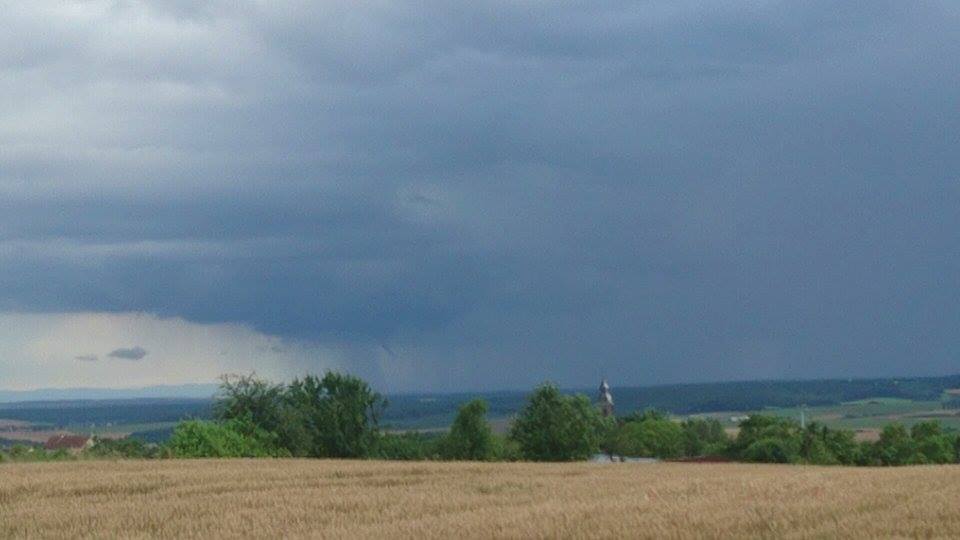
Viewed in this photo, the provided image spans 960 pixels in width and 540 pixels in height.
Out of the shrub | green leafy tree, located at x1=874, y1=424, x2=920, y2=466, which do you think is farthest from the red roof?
green leafy tree, located at x1=874, y1=424, x2=920, y2=466

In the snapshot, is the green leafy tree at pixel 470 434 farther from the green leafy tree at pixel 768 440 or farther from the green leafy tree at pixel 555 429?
the green leafy tree at pixel 768 440

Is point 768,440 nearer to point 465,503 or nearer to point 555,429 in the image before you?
point 555,429

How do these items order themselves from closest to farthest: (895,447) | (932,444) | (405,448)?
(405,448) → (895,447) → (932,444)

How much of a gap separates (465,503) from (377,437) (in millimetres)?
50122

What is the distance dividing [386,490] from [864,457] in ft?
246

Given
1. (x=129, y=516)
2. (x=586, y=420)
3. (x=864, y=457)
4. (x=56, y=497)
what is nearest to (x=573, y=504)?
(x=129, y=516)

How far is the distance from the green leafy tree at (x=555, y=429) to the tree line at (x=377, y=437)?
0.06 m

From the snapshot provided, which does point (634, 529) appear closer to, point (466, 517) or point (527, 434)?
point (466, 517)

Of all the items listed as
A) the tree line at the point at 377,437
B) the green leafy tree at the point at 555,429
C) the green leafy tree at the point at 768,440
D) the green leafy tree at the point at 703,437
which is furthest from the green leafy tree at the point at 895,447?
the green leafy tree at the point at 555,429

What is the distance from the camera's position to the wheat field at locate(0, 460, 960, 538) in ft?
69.3

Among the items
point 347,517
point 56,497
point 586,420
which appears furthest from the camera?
point 586,420

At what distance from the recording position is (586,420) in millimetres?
79375

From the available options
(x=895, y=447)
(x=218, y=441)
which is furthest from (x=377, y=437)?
Result: (x=895, y=447)

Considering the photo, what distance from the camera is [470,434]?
84.3 m
